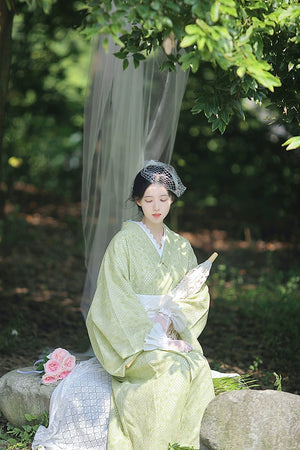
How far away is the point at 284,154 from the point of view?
7836 mm

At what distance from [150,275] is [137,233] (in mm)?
243

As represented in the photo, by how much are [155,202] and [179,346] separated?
Result: 76 centimetres

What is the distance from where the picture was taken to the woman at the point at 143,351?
3.11m

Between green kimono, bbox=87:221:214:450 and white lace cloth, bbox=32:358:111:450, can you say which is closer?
green kimono, bbox=87:221:214:450

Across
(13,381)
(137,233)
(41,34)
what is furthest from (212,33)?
Result: (41,34)

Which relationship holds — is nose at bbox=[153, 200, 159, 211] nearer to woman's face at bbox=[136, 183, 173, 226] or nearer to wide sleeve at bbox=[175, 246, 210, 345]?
woman's face at bbox=[136, 183, 173, 226]

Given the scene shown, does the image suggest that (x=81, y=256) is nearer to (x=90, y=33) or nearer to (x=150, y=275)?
(x=150, y=275)

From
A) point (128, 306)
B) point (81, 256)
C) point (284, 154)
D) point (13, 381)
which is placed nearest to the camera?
point (128, 306)

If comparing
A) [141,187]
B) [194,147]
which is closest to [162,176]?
[141,187]

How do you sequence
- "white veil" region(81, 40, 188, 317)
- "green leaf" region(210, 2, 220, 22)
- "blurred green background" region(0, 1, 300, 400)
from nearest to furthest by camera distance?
"green leaf" region(210, 2, 220, 22), "white veil" region(81, 40, 188, 317), "blurred green background" region(0, 1, 300, 400)

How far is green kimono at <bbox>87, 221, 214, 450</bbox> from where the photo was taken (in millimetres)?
3092

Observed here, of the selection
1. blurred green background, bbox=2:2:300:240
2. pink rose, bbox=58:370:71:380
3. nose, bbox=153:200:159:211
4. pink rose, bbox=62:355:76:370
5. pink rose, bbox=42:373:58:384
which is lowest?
pink rose, bbox=42:373:58:384

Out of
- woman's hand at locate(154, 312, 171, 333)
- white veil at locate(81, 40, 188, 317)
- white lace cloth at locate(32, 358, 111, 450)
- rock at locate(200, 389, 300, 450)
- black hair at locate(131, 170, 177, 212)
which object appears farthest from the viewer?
white veil at locate(81, 40, 188, 317)

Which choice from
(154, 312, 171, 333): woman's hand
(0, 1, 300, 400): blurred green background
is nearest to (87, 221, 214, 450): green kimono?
(154, 312, 171, 333): woman's hand
